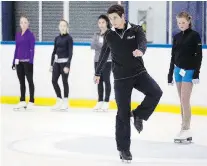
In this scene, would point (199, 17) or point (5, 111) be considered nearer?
point (5, 111)

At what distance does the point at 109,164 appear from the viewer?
496 cm

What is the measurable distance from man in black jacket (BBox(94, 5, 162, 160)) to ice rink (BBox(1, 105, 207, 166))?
32 cm

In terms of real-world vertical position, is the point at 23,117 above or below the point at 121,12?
below

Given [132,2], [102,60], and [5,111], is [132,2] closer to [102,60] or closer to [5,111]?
[5,111]

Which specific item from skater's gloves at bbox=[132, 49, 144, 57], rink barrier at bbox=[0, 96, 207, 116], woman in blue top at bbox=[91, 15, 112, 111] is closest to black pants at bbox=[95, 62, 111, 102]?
woman in blue top at bbox=[91, 15, 112, 111]

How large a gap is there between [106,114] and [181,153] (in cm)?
316

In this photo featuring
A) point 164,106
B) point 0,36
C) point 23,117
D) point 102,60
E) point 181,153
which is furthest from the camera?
point 0,36

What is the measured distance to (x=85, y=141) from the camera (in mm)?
6230

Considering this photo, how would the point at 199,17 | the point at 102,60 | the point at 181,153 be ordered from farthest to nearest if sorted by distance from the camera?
1. the point at 199,17
2. the point at 181,153
3. the point at 102,60

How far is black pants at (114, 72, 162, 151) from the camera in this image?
16.1ft

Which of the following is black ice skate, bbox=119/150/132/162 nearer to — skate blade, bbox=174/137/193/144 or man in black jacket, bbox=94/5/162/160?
man in black jacket, bbox=94/5/162/160

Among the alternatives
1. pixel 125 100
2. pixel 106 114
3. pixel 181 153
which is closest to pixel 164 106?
pixel 106 114

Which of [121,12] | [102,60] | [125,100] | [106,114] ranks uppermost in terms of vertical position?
[121,12]

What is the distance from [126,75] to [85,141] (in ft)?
5.08
